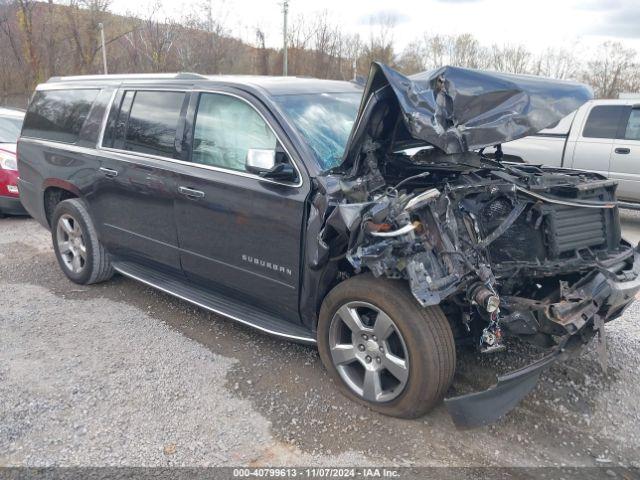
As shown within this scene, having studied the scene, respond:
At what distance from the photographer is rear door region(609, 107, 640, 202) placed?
7.95 m

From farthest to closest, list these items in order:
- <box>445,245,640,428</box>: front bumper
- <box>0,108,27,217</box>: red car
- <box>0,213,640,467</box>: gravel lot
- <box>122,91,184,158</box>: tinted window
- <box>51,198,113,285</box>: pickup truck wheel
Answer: <box>0,108,27,217</box>: red car → <box>51,198,113,285</box>: pickup truck wheel → <box>122,91,184,158</box>: tinted window → <box>0,213,640,467</box>: gravel lot → <box>445,245,640,428</box>: front bumper

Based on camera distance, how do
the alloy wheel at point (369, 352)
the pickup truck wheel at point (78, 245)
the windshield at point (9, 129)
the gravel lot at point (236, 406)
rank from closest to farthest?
the gravel lot at point (236, 406) → the alloy wheel at point (369, 352) → the pickup truck wheel at point (78, 245) → the windshield at point (9, 129)

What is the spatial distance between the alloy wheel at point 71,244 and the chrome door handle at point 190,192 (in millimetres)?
1636

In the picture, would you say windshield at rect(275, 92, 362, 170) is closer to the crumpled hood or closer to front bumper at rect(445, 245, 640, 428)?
the crumpled hood

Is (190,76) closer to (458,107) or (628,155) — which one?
(458,107)

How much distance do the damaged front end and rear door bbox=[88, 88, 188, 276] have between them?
4.68 feet

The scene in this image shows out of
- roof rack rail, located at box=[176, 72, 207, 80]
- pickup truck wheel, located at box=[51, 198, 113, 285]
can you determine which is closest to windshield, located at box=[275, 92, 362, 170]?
roof rack rail, located at box=[176, 72, 207, 80]

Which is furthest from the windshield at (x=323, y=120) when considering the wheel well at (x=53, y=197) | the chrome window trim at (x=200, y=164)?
the wheel well at (x=53, y=197)

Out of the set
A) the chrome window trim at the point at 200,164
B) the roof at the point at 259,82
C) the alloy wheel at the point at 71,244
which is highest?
the roof at the point at 259,82

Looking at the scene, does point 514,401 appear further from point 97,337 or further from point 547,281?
point 97,337

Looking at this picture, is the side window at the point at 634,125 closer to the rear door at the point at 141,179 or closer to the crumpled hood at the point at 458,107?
the crumpled hood at the point at 458,107

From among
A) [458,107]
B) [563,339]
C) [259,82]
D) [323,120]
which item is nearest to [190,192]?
[259,82]

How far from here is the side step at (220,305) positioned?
3578mm

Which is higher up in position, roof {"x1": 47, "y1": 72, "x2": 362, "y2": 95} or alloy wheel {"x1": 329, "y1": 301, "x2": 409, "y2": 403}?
roof {"x1": 47, "y1": 72, "x2": 362, "y2": 95}
